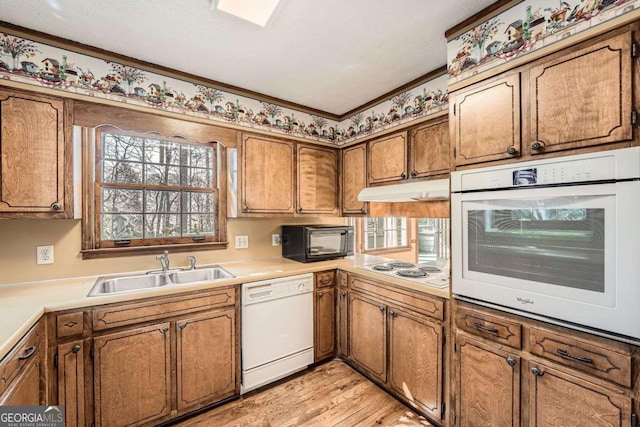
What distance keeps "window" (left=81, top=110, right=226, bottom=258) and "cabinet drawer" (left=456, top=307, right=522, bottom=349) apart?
6.56 feet

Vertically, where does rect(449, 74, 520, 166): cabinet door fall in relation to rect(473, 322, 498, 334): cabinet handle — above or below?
above

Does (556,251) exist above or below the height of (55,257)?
above

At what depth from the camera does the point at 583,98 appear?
1188 millimetres

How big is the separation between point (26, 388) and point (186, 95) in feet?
6.61

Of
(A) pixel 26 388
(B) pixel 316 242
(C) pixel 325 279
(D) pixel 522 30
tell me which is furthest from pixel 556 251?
(A) pixel 26 388

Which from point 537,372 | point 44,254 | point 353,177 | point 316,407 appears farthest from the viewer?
point 353,177

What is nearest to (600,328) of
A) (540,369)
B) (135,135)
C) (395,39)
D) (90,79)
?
(540,369)

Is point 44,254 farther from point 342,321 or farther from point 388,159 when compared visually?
point 388,159

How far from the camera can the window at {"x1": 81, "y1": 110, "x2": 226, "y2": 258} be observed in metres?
2.04

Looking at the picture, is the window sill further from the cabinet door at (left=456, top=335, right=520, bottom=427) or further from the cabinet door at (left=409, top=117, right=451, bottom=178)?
the cabinet door at (left=456, top=335, right=520, bottom=427)

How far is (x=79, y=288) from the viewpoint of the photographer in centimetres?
176

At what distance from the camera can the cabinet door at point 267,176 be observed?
2494mm

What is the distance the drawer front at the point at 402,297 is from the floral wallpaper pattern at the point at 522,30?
1371 mm

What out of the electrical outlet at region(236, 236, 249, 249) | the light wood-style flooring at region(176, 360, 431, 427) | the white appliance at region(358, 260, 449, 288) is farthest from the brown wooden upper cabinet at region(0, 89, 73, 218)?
the white appliance at region(358, 260, 449, 288)
